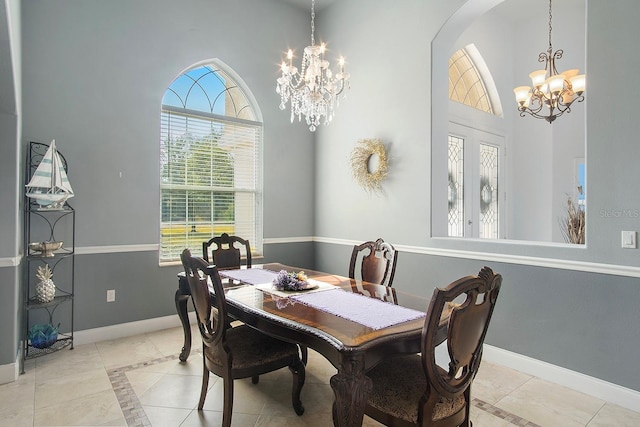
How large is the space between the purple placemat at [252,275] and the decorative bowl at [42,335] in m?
1.58

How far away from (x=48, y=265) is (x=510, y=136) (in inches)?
225

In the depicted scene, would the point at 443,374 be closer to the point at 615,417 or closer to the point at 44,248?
the point at 615,417

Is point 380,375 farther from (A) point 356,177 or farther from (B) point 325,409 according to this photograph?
(A) point 356,177

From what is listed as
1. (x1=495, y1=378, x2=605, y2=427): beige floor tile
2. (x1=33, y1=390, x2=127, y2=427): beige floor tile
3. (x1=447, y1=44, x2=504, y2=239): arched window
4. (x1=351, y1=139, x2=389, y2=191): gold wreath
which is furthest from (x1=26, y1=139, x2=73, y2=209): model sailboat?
(x1=447, y1=44, x2=504, y2=239): arched window

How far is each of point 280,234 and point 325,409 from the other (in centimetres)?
274

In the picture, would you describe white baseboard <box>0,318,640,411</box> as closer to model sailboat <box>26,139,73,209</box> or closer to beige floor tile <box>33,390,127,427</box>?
beige floor tile <box>33,390,127,427</box>

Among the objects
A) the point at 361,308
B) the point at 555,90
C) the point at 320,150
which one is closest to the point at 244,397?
the point at 361,308

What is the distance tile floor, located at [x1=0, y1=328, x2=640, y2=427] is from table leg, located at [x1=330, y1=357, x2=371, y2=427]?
2.63 feet

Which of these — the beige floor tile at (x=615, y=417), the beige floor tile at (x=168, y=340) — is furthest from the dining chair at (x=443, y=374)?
the beige floor tile at (x=168, y=340)

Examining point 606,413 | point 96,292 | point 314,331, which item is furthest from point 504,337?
point 96,292

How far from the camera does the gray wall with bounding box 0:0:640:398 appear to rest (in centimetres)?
259

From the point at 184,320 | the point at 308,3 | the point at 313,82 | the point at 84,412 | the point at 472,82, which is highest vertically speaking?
the point at 308,3

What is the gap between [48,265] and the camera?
11.1 feet

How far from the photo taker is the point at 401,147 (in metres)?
3.93
